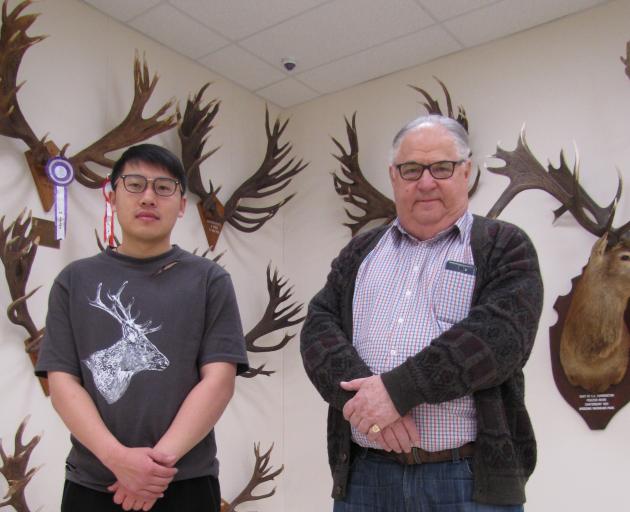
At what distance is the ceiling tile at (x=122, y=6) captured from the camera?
120 inches

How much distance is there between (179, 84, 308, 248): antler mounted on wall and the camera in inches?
129

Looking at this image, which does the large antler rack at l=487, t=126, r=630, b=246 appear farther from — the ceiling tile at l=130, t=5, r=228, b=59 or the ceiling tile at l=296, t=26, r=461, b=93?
the ceiling tile at l=130, t=5, r=228, b=59

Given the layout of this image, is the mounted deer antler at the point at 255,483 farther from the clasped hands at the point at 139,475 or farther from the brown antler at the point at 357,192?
the clasped hands at the point at 139,475

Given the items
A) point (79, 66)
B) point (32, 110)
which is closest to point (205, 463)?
point (32, 110)

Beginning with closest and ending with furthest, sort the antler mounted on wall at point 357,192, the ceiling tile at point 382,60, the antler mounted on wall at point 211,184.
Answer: the antler mounted on wall at point 211,184 < the ceiling tile at point 382,60 < the antler mounted on wall at point 357,192

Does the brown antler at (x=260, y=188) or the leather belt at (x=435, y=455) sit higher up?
the brown antler at (x=260, y=188)

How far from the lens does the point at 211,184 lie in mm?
3445

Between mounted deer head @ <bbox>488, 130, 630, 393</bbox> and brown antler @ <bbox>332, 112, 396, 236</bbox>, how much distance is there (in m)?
0.74

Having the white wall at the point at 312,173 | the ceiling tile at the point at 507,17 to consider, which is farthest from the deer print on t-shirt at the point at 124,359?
the ceiling tile at the point at 507,17

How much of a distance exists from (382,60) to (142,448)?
9.33 feet

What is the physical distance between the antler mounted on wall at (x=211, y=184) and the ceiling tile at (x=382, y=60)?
49 centimetres

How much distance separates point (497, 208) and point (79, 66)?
2085 millimetres

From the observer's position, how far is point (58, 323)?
4.88 feet

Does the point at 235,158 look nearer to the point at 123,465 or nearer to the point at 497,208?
the point at 497,208
